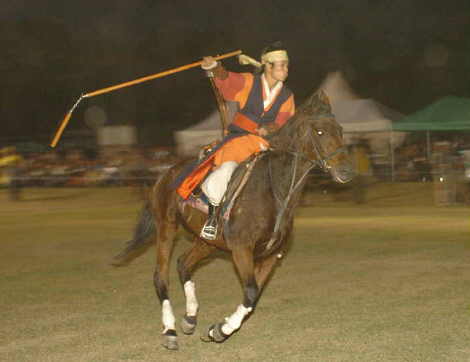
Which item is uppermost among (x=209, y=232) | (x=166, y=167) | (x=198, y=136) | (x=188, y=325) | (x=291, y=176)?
→ (x=291, y=176)

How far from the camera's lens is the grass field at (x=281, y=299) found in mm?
6484

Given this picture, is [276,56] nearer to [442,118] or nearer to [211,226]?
[211,226]

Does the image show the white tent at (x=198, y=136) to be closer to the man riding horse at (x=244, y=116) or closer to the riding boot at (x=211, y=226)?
the man riding horse at (x=244, y=116)

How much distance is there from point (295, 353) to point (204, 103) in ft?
163

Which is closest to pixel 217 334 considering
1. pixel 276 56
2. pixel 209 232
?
pixel 209 232

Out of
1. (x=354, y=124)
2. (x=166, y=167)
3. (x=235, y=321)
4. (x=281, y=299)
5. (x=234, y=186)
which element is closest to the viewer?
(x=235, y=321)

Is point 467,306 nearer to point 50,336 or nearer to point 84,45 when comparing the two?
point 50,336

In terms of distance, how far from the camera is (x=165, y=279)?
7.36 m

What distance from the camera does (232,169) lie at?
6.99m

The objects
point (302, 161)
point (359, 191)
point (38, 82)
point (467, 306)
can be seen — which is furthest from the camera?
point (38, 82)

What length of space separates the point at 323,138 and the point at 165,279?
2.11m

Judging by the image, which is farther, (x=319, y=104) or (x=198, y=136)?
(x=198, y=136)

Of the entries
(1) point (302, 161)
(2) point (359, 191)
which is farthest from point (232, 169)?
(2) point (359, 191)

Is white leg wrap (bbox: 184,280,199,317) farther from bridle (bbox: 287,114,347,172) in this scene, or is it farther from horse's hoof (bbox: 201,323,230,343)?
bridle (bbox: 287,114,347,172)
